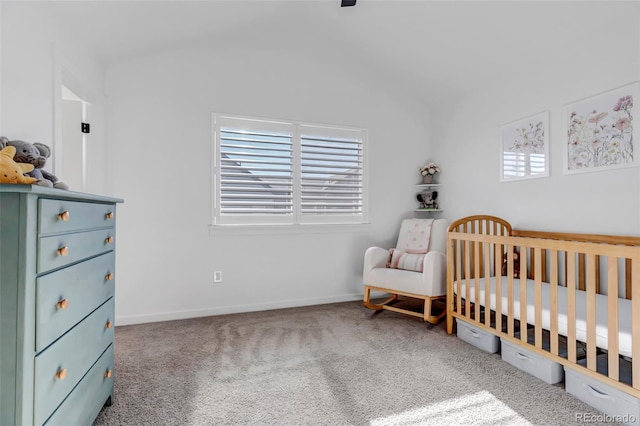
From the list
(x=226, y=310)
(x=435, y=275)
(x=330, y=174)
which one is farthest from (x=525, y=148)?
(x=226, y=310)

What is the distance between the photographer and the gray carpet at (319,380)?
4.92 feet

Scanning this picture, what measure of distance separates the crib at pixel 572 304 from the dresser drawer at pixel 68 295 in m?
2.14

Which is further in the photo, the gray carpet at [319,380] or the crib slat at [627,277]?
the crib slat at [627,277]

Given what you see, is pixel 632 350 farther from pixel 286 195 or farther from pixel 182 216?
pixel 182 216

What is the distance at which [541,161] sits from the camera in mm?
2564

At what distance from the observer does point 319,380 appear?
1.82 metres

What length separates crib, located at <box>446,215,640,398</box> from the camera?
1.44 meters

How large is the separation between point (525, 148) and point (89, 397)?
331cm

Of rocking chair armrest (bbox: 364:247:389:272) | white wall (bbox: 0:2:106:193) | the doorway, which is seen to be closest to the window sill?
rocking chair armrest (bbox: 364:247:389:272)

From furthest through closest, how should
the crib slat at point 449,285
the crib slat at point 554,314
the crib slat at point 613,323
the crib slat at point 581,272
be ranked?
the crib slat at point 449,285, the crib slat at point 581,272, the crib slat at point 554,314, the crib slat at point 613,323

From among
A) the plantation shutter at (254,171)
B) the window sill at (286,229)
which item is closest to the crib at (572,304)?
the window sill at (286,229)

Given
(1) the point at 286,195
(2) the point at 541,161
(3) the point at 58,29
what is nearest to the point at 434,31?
(2) the point at 541,161

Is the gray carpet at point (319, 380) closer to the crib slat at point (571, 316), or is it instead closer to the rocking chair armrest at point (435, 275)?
the crib slat at point (571, 316)

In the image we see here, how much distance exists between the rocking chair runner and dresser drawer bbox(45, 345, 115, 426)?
2070 mm
